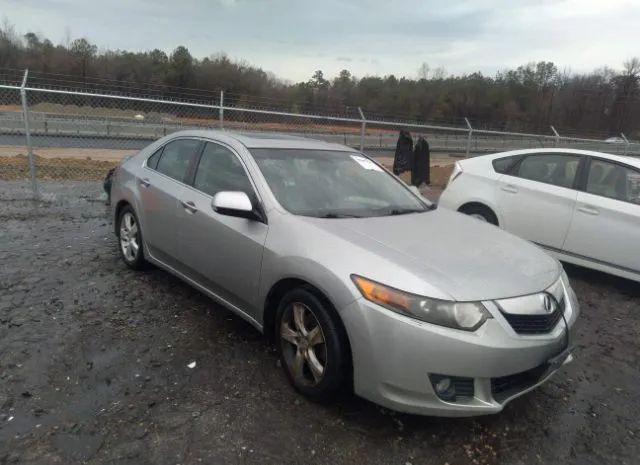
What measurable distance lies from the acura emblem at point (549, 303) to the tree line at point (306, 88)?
12486mm

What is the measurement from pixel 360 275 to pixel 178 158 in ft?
7.66

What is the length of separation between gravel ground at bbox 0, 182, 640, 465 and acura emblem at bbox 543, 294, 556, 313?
655 mm

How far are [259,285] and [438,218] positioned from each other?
136 cm

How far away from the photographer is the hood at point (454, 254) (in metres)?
2.41

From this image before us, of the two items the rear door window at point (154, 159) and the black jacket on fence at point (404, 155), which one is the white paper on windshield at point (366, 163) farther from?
the black jacket on fence at point (404, 155)

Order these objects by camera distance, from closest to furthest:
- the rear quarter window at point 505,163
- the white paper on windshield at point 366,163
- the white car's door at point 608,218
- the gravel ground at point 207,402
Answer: the gravel ground at point 207,402 < the white paper on windshield at point 366,163 < the white car's door at point 608,218 < the rear quarter window at point 505,163

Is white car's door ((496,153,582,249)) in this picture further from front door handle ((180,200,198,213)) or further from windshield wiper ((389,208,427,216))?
front door handle ((180,200,198,213))

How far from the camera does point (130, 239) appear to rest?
4602mm

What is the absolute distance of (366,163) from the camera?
13.2 ft

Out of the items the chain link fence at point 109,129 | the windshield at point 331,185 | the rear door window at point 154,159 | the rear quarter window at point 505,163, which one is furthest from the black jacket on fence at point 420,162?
the rear door window at point 154,159

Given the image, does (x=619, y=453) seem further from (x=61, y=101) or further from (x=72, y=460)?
(x=61, y=101)

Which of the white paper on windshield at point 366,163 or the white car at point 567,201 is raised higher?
the white paper on windshield at point 366,163

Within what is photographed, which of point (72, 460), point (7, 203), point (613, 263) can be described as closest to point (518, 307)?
point (72, 460)

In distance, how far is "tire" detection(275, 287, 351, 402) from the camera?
8.19 ft
